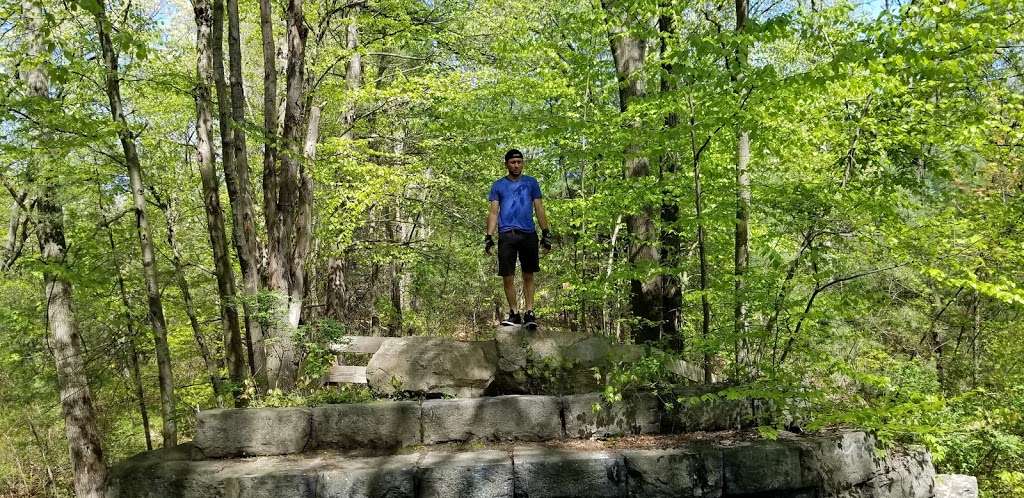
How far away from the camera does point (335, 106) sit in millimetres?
10680

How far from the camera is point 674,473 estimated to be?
5094mm

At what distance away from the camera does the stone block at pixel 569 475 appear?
16.1 feet

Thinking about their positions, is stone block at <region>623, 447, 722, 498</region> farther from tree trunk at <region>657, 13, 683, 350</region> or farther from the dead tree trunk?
the dead tree trunk

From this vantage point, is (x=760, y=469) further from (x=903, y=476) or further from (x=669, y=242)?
(x=669, y=242)

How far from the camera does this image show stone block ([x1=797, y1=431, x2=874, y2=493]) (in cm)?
544

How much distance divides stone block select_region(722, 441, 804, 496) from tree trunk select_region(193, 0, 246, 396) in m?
5.12

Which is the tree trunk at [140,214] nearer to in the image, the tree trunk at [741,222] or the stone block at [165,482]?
the stone block at [165,482]

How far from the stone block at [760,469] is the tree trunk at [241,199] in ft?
16.4

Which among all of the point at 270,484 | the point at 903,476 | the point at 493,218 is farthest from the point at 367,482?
the point at 903,476

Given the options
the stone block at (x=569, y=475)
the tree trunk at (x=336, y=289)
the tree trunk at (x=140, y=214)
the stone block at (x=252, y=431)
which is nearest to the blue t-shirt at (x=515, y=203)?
the stone block at (x=569, y=475)

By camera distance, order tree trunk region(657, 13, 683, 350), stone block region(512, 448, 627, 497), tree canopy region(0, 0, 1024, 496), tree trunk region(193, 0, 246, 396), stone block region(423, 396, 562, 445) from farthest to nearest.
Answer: tree trunk region(657, 13, 683, 350) → tree trunk region(193, 0, 246, 396) → tree canopy region(0, 0, 1024, 496) → stone block region(423, 396, 562, 445) → stone block region(512, 448, 627, 497)

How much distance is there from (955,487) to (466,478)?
540 centimetres

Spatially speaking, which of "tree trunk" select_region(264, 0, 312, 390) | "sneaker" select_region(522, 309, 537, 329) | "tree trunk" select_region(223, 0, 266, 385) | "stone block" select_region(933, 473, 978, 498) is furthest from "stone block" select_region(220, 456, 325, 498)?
"stone block" select_region(933, 473, 978, 498)

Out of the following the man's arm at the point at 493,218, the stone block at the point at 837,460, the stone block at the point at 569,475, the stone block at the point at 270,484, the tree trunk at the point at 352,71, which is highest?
the tree trunk at the point at 352,71
